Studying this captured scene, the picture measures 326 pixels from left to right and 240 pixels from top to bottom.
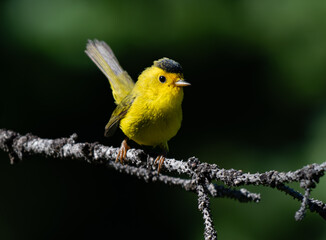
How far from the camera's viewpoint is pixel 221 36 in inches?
126

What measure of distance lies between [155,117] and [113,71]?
0.94 metres

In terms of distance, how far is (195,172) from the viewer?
1.52m

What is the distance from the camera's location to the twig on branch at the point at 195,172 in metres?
1.15

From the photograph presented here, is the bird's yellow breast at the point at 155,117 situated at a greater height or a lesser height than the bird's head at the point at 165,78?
lesser

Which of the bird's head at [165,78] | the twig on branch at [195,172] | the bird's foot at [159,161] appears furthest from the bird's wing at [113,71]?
the bird's foot at [159,161]

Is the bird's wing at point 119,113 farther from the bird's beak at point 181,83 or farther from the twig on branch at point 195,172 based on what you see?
the twig on branch at point 195,172

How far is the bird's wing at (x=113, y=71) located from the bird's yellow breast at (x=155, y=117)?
654mm

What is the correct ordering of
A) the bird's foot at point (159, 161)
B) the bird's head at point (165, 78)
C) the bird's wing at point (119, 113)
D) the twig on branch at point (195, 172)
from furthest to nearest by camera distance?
the bird's wing at point (119, 113) < the bird's head at point (165, 78) < the bird's foot at point (159, 161) < the twig on branch at point (195, 172)

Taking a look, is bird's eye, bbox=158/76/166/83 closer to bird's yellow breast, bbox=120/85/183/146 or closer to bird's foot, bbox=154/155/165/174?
bird's yellow breast, bbox=120/85/183/146

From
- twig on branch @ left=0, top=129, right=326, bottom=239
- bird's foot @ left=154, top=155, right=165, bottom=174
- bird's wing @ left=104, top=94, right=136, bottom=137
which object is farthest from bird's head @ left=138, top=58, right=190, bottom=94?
bird's foot @ left=154, top=155, right=165, bottom=174

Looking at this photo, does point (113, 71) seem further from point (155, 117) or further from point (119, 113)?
point (155, 117)

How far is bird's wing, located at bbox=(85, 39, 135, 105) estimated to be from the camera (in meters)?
3.15

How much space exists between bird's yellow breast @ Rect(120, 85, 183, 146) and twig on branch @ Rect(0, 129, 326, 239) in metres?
0.26

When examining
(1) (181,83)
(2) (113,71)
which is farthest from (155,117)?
(2) (113,71)
